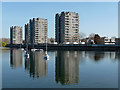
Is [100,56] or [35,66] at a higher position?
[35,66]

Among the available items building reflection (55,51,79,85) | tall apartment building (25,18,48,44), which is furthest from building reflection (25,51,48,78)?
tall apartment building (25,18,48,44)

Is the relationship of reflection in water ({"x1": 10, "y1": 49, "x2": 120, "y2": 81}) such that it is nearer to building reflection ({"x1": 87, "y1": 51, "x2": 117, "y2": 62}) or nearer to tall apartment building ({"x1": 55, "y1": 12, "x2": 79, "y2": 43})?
building reflection ({"x1": 87, "y1": 51, "x2": 117, "y2": 62})

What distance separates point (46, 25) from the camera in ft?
634

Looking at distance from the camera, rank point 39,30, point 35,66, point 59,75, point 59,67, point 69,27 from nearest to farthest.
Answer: point 59,75
point 59,67
point 35,66
point 69,27
point 39,30

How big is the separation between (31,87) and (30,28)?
18310 centimetres

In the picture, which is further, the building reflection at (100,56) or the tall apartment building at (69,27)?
the tall apartment building at (69,27)

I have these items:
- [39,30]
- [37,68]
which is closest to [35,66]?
[37,68]

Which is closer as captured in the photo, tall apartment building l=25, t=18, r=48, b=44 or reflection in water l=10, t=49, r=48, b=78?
reflection in water l=10, t=49, r=48, b=78

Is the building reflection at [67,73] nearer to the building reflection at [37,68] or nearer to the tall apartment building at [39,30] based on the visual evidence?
the building reflection at [37,68]

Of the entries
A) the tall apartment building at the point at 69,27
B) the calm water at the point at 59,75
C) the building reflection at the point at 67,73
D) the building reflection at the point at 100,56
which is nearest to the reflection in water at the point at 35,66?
the calm water at the point at 59,75

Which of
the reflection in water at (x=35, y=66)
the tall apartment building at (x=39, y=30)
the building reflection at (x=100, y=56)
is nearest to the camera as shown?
the reflection in water at (x=35, y=66)

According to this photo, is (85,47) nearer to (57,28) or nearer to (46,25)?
(57,28)

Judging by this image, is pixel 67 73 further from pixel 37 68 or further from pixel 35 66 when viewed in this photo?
pixel 35 66

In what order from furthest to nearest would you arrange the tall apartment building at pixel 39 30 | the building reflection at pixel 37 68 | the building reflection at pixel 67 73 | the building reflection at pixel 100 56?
1. the tall apartment building at pixel 39 30
2. the building reflection at pixel 100 56
3. the building reflection at pixel 37 68
4. the building reflection at pixel 67 73
